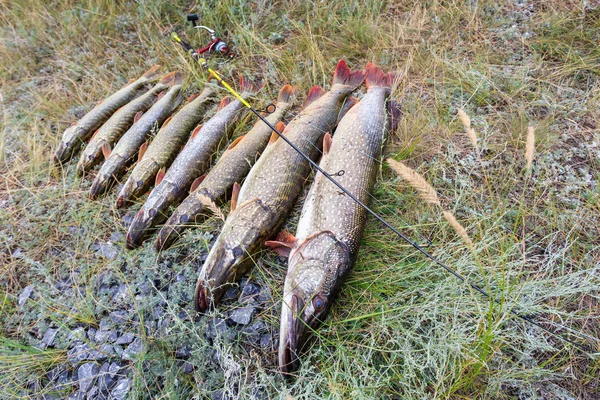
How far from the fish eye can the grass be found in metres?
0.13

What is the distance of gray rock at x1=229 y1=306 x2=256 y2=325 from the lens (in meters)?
2.18

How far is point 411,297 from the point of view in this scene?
2055 millimetres

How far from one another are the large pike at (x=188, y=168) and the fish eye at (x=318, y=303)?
1.37 metres

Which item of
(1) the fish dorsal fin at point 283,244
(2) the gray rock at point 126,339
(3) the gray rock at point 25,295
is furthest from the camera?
(3) the gray rock at point 25,295

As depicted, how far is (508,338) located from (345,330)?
87 centimetres

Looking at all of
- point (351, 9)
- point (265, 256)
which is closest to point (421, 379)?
point (265, 256)

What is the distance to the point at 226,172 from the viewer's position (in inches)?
112

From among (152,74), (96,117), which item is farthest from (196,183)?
(152,74)

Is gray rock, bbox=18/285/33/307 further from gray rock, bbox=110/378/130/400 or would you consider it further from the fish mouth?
the fish mouth

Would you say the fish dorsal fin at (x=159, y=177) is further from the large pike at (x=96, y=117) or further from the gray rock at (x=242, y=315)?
the gray rock at (x=242, y=315)

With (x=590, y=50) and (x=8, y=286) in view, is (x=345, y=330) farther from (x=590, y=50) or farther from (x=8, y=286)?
(x=590, y=50)

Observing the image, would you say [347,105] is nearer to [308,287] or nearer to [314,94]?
[314,94]

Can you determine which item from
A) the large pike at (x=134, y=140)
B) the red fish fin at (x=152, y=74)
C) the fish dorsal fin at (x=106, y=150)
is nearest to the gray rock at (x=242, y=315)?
the large pike at (x=134, y=140)

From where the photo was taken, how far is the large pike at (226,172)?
255 centimetres
